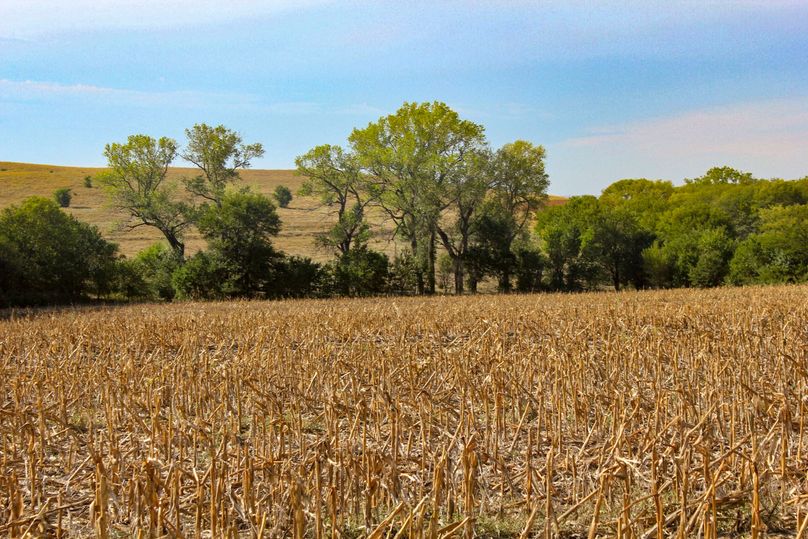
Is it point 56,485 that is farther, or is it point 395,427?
point 56,485

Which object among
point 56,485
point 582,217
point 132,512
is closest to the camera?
point 132,512

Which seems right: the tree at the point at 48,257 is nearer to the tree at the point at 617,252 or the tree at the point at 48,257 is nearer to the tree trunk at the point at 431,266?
the tree trunk at the point at 431,266

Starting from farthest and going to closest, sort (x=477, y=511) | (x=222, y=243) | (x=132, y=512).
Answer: (x=222, y=243) → (x=477, y=511) → (x=132, y=512)

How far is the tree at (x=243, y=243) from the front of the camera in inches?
1777

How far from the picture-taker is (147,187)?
52.8 m

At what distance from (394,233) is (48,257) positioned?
23789mm

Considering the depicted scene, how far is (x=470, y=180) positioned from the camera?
166 ft

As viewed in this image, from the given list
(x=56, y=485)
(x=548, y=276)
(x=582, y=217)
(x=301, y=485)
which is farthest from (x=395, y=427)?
(x=582, y=217)

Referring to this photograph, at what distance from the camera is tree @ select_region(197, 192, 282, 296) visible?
4512 centimetres

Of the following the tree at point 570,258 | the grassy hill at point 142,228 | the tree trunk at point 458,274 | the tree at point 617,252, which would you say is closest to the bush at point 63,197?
the grassy hill at point 142,228

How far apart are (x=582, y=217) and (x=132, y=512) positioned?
56.5 meters

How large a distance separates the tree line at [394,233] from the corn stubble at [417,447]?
102ft

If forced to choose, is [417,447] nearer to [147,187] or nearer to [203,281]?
[203,281]

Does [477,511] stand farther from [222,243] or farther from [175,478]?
[222,243]
